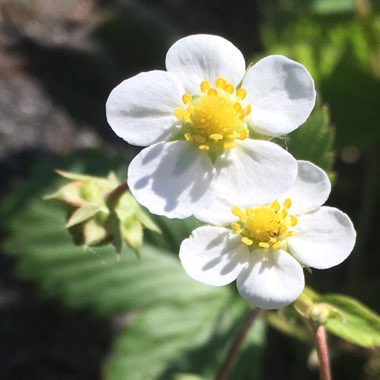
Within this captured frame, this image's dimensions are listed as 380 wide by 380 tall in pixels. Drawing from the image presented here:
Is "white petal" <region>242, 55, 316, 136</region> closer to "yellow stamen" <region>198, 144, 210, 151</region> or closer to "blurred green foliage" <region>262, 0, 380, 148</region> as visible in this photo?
"yellow stamen" <region>198, 144, 210, 151</region>

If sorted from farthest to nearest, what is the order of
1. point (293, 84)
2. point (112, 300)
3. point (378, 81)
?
point (378, 81) < point (112, 300) < point (293, 84)

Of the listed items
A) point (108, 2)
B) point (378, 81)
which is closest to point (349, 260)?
point (378, 81)

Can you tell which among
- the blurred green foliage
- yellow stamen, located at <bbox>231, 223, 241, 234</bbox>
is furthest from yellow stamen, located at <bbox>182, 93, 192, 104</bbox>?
the blurred green foliage

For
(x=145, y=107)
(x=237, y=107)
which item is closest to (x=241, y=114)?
(x=237, y=107)

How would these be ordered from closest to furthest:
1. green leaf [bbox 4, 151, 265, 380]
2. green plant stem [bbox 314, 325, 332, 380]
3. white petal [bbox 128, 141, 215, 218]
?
white petal [bbox 128, 141, 215, 218] < green plant stem [bbox 314, 325, 332, 380] < green leaf [bbox 4, 151, 265, 380]

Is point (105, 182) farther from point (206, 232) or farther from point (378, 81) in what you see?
point (378, 81)
